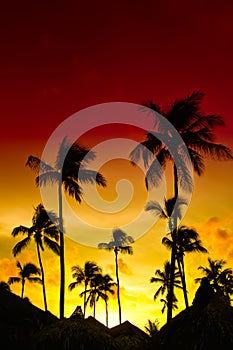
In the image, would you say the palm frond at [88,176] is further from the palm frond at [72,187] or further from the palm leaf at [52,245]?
the palm leaf at [52,245]

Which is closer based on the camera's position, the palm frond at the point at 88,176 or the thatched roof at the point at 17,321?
the thatched roof at the point at 17,321

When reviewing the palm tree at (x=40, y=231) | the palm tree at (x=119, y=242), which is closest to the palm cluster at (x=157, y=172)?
the palm tree at (x=40, y=231)

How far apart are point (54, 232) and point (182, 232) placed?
1267 centimetres

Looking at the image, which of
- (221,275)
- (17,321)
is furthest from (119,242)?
(17,321)

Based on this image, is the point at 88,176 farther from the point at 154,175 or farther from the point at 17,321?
the point at 17,321

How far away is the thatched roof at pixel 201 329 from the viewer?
1099 centimetres

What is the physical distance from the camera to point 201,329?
11.4m

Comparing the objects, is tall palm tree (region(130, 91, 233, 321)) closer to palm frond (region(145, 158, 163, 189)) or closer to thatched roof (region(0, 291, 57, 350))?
palm frond (region(145, 158, 163, 189))

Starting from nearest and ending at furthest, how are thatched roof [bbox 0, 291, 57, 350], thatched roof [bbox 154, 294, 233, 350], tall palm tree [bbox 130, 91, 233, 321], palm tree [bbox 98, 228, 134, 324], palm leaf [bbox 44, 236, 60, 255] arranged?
thatched roof [bbox 154, 294, 233, 350] < thatched roof [bbox 0, 291, 57, 350] < tall palm tree [bbox 130, 91, 233, 321] < palm leaf [bbox 44, 236, 60, 255] < palm tree [bbox 98, 228, 134, 324]

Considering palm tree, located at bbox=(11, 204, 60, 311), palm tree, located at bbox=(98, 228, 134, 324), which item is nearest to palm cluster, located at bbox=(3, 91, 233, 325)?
palm tree, located at bbox=(11, 204, 60, 311)

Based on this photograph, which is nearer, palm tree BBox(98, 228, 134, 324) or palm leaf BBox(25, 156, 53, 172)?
palm leaf BBox(25, 156, 53, 172)

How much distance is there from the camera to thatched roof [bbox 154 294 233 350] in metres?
11.0

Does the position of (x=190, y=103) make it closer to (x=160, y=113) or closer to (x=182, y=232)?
(x=160, y=113)

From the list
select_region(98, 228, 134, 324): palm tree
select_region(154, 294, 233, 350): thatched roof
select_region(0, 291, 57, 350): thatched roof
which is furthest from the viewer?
select_region(98, 228, 134, 324): palm tree
